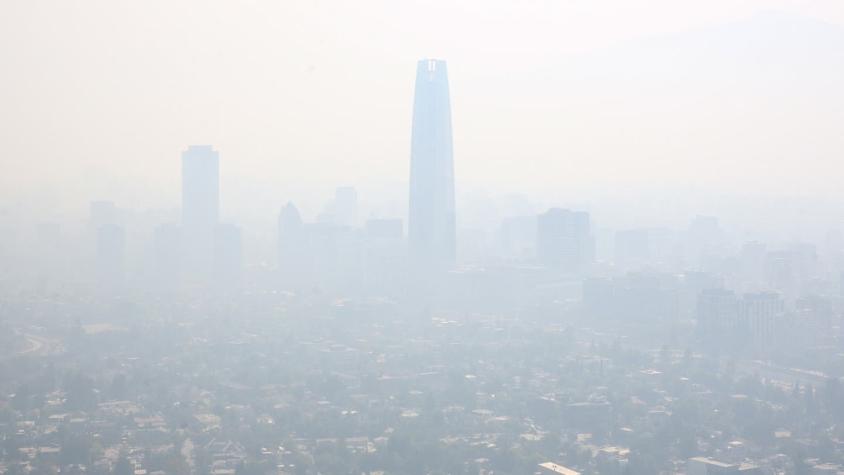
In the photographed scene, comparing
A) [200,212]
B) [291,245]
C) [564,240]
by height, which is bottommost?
[291,245]

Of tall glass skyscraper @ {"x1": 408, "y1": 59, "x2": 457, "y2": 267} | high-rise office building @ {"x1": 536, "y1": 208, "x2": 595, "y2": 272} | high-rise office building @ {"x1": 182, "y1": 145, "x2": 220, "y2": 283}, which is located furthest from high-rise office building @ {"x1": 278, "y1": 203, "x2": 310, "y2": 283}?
high-rise office building @ {"x1": 536, "y1": 208, "x2": 595, "y2": 272}

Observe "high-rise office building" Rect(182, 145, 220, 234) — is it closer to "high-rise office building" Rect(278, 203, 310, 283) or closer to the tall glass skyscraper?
"high-rise office building" Rect(278, 203, 310, 283)

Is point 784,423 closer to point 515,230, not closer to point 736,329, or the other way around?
point 736,329

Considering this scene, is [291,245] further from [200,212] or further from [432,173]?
[432,173]

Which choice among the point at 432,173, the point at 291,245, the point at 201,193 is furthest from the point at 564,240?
the point at 201,193

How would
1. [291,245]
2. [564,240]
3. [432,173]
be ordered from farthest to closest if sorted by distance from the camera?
[291,245] → [432,173] → [564,240]

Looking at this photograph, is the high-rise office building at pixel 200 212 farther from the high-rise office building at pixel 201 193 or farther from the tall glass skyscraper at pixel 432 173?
the tall glass skyscraper at pixel 432 173
